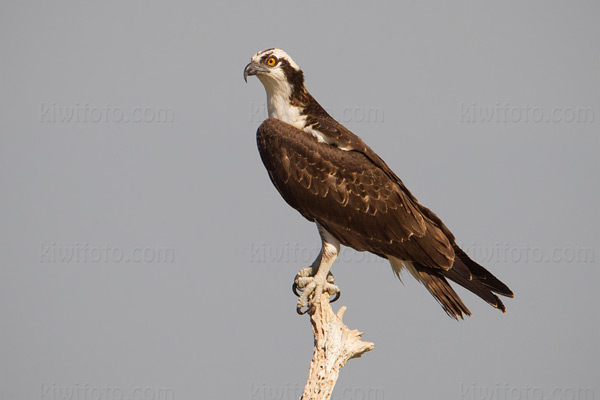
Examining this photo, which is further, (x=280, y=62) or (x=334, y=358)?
(x=280, y=62)

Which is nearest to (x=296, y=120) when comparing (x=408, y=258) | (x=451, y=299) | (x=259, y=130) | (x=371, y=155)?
(x=259, y=130)

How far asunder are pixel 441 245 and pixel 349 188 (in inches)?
55.4

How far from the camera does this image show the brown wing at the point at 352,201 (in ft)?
29.5

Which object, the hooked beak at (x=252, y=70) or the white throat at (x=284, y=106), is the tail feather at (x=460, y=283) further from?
the hooked beak at (x=252, y=70)

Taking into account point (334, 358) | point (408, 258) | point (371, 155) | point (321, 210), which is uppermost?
point (371, 155)

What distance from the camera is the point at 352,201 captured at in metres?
9.01

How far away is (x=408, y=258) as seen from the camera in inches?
356

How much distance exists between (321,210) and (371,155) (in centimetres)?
102

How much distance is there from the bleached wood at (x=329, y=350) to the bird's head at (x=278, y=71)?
3.00 metres

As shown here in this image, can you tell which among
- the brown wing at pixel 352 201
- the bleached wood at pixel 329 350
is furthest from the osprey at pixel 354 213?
the bleached wood at pixel 329 350

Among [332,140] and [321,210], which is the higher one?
[332,140]

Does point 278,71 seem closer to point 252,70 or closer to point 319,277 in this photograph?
point 252,70

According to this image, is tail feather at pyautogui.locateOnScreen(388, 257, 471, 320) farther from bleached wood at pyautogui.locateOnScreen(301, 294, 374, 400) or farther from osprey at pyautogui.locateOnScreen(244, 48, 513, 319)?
bleached wood at pyautogui.locateOnScreen(301, 294, 374, 400)

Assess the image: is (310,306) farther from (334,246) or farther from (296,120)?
(296,120)
